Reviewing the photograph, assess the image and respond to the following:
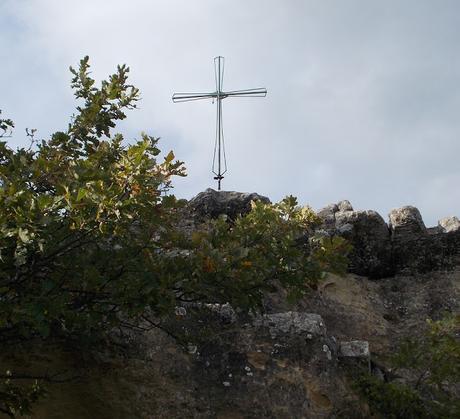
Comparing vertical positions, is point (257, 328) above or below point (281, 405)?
above

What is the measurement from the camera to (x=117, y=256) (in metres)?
7.12

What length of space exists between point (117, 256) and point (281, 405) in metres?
5.31

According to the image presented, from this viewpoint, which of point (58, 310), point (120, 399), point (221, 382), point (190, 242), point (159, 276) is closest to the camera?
point (58, 310)

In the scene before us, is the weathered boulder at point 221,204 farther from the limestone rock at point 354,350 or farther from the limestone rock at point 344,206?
the limestone rock at point 354,350

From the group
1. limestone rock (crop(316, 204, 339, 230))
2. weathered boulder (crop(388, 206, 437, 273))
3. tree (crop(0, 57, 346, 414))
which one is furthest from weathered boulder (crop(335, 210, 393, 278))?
tree (crop(0, 57, 346, 414))

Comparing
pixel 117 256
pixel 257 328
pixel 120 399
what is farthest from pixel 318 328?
pixel 117 256

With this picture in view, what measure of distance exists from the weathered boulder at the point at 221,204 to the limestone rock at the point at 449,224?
5.17 metres

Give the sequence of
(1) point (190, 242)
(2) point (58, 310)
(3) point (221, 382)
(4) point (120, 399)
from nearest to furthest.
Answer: (2) point (58, 310) < (1) point (190, 242) < (4) point (120, 399) < (3) point (221, 382)

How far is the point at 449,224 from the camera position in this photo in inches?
682

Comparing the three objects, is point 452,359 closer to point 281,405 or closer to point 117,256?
point 281,405

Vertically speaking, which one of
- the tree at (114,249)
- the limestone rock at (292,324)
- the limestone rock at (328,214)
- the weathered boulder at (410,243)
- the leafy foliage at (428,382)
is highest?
the limestone rock at (328,214)

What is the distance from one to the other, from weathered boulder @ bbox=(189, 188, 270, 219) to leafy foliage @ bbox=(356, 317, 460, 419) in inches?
246

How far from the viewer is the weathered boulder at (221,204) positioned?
651 inches

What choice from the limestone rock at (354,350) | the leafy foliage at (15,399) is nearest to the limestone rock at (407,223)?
the limestone rock at (354,350)
